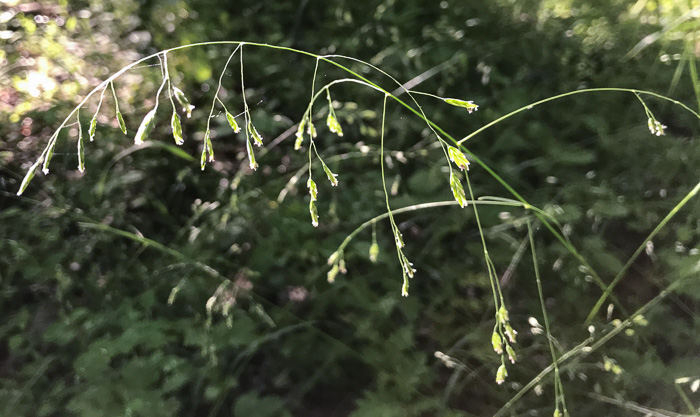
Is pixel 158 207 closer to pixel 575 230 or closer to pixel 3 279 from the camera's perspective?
pixel 3 279

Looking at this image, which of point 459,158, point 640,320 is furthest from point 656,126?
point 640,320

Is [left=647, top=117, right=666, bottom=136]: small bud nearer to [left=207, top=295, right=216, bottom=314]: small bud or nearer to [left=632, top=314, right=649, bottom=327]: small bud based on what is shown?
[left=632, top=314, right=649, bottom=327]: small bud

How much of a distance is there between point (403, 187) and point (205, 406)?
3.09 feet

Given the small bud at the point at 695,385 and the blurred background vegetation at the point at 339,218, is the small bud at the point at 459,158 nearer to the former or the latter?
the blurred background vegetation at the point at 339,218

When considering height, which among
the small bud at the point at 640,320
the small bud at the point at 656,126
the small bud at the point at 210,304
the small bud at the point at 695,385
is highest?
the small bud at the point at 656,126

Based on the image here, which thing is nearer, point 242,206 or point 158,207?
point 242,206

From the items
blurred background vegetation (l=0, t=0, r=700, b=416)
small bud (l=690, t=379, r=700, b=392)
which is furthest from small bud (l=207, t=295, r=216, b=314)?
small bud (l=690, t=379, r=700, b=392)

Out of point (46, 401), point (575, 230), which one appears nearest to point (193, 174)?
point (46, 401)

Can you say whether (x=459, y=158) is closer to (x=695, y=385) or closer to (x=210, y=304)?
(x=210, y=304)

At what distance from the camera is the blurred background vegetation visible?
4.45ft

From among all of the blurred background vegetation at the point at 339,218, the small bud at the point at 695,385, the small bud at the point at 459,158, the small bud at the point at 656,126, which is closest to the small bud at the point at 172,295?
the blurred background vegetation at the point at 339,218

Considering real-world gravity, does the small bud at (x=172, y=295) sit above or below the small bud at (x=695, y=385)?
above

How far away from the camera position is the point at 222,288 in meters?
1.39

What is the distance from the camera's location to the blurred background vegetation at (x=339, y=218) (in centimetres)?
136
